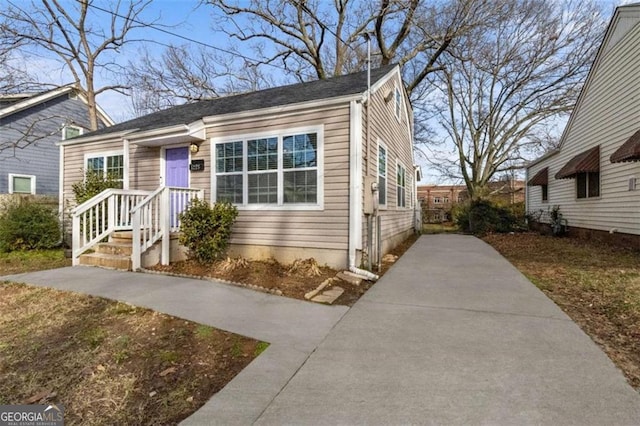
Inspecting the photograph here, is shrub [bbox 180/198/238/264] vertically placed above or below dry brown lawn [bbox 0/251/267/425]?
above

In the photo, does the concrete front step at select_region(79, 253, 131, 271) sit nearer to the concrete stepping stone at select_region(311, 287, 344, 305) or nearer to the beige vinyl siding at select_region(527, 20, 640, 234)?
the concrete stepping stone at select_region(311, 287, 344, 305)

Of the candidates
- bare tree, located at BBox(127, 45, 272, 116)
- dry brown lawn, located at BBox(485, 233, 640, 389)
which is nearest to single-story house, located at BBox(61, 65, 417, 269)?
dry brown lawn, located at BBox(485, 233, 640, 389)

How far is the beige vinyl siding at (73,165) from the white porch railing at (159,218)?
400cm

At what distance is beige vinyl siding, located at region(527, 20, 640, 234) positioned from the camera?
27.2ft

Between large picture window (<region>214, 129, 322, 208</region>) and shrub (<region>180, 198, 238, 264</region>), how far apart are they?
0.91 meters

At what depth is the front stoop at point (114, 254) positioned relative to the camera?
667 cm

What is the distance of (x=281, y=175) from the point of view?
721cm

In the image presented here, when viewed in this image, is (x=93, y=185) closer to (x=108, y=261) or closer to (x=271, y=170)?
(x=108, y=261)

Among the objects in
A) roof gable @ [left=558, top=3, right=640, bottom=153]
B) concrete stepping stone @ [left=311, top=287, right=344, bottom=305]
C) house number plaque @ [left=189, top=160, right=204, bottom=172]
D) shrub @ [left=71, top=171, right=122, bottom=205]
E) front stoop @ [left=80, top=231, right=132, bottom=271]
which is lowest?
concrete stepping stone @ [left=311, top=287, right=344, bottom=305]

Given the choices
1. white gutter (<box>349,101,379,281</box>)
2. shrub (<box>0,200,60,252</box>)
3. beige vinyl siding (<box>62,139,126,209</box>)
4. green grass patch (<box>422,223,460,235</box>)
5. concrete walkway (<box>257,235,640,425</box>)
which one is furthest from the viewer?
green grass patch (<box>422,223,460,235</box>)

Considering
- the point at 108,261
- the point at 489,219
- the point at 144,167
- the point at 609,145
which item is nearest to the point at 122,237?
the point at 108,261

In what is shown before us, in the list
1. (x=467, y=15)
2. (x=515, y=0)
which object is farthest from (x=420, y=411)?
(x=515, y=0)

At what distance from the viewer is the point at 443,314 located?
4266mm

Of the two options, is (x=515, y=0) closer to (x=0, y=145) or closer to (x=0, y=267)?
(x=0, y=267)
